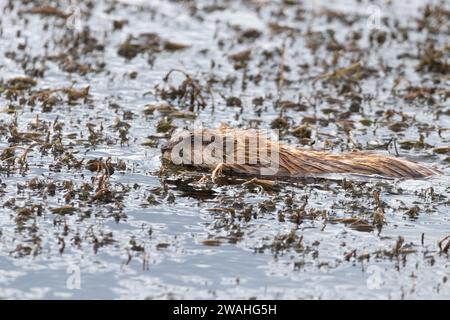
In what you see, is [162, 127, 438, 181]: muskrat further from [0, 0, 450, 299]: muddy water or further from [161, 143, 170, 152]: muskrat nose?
[0, 0, 450, 299]: muddy water

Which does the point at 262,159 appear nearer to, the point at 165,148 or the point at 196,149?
the point at 196,149

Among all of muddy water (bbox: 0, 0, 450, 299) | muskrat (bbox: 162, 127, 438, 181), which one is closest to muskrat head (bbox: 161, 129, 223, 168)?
muskrat (bbox: 162, 127, 438, 181)

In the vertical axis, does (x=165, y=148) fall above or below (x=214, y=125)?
below

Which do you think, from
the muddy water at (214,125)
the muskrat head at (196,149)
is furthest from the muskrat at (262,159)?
the muddy water at (214,125)

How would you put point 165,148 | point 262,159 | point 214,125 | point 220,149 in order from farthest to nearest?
point 214,125 → point 165,148 → point 220,149 → point 262,159

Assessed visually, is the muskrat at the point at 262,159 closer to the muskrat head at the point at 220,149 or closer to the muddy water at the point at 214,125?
the muskrat head at the point at 220,149

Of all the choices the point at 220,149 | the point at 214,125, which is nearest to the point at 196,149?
the point at 220,149
